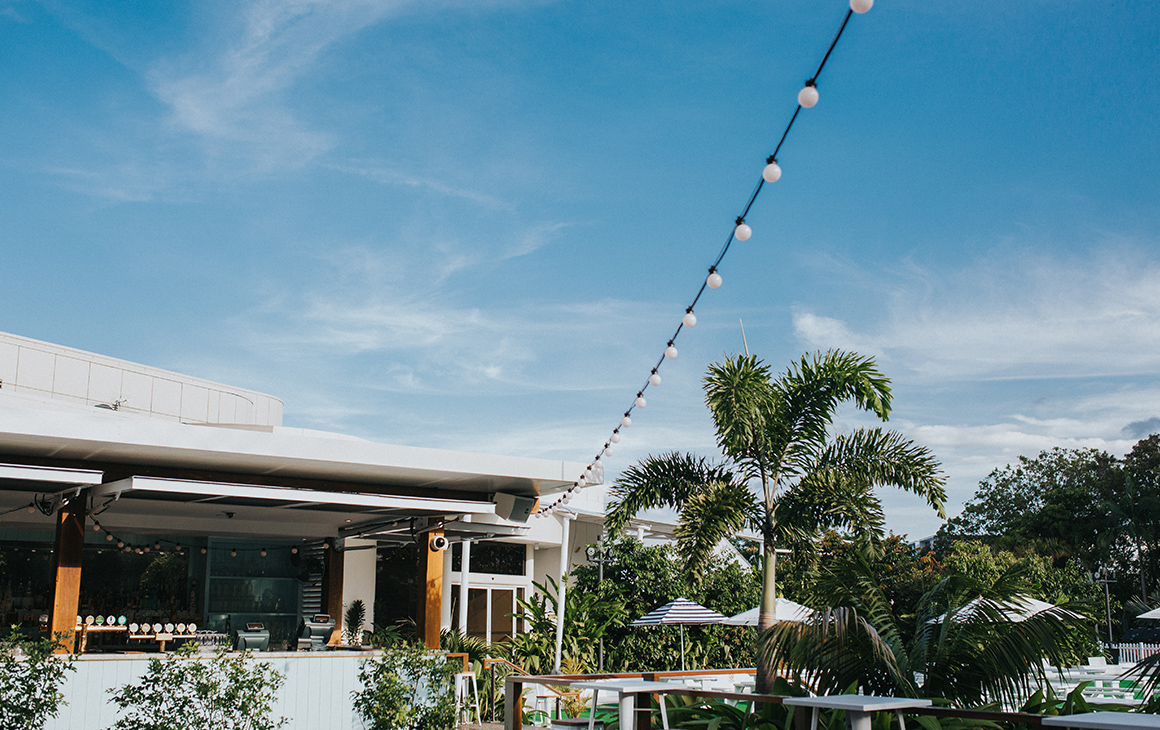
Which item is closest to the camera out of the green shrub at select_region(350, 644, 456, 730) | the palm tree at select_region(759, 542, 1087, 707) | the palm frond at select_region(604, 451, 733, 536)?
the palm tree at select_region(759, 542, 1087, 707)

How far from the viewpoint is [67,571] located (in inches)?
355

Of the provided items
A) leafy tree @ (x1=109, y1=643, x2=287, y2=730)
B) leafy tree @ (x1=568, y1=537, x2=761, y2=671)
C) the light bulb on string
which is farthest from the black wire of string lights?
leafy tree @ (x1=109, y1=643, x2=287, y2=730)

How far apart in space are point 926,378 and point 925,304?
547cm

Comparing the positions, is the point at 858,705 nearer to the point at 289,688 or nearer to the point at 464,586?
the point at 289,688

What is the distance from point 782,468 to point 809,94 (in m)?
6.39

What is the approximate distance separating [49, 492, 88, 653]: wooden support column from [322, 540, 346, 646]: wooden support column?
6501mm

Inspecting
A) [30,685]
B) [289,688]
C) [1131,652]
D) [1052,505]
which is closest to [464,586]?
[289,688]

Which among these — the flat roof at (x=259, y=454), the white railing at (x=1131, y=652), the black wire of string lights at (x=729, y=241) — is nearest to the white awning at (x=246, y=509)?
the flat roof at (x=259, y=454)

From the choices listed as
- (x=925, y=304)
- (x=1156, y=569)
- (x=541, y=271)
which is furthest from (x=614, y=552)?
(x=1156, y=569)

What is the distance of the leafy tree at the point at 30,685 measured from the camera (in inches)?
297

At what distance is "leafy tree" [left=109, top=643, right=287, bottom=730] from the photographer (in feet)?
26.9

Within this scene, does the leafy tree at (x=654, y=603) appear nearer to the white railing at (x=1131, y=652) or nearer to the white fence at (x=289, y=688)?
the white fence at (x=289, y=688)

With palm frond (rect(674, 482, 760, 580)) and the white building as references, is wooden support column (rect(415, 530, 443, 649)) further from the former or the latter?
palm frond (rect(674, 482, 760, 580))

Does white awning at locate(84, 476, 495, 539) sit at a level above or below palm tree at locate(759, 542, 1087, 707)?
above
